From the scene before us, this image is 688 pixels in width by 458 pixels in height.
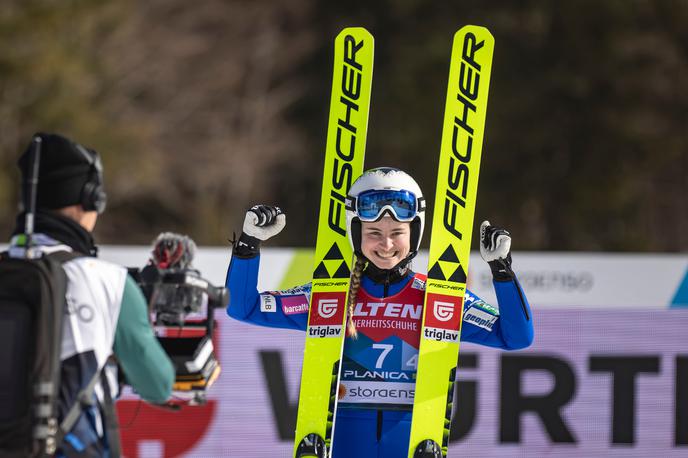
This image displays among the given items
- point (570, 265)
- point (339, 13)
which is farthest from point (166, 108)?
point (570, 265)

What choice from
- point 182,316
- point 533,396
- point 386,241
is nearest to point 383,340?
point 386,241

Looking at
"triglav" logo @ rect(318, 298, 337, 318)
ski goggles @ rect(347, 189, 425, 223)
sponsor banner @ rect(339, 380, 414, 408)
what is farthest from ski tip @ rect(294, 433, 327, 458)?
ski goggles @ rect(347, 189, 425, 223)

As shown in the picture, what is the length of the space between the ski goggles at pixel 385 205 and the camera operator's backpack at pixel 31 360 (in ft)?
4.01

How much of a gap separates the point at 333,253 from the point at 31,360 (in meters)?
1.42

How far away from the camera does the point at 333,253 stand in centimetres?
400

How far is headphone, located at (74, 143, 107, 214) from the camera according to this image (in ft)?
9.78

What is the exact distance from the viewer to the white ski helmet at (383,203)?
377 centimetres

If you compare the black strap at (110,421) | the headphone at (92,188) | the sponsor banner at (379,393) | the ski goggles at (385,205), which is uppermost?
the ski goggles at (385,205)

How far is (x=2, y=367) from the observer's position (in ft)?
9.17

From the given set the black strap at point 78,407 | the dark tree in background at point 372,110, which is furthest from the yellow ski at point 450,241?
the dark tree in background at point 372,110

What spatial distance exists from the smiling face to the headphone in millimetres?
1026

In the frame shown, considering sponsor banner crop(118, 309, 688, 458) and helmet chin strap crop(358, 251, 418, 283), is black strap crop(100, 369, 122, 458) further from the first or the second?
sponsor banner crop(118, 309, 688, 458)

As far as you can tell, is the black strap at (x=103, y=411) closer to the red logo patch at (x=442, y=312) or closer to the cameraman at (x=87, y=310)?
the cameraman at (x=87, y=310)

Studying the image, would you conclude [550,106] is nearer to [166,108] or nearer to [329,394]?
[166,108]
